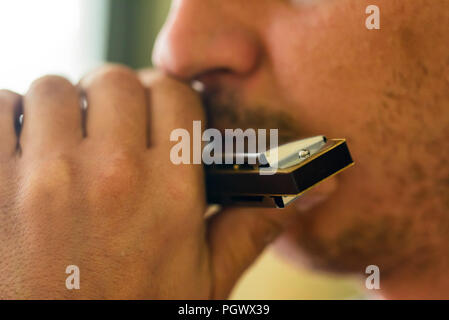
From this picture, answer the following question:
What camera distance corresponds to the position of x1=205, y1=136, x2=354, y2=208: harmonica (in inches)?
22.7

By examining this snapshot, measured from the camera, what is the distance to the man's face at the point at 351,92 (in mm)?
646

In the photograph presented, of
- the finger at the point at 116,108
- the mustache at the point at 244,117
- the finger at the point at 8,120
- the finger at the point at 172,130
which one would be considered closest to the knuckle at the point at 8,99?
the finger at the point at 8,120

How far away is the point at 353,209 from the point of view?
78cm

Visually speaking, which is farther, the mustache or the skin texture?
the mustache

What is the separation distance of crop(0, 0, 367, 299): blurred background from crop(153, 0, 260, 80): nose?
0.48 meters

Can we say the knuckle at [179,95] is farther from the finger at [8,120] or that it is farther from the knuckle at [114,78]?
the finger at [8,120]

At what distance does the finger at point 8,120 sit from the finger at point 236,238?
1.17ft

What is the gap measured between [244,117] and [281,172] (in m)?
0.20

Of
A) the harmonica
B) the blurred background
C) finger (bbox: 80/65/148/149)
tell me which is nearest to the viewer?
the harmonica

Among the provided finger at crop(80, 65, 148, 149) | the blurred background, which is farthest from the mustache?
the blurred background

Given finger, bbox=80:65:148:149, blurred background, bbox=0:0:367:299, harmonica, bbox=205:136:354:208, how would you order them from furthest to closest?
1. blurred background, bbox=0:0:367:299
2. finger, bbox=80:65:148:149
3. harmonica, bbox=205:136:354:208

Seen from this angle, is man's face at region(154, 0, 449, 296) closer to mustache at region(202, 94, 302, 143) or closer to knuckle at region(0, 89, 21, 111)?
mustache at region(202, 94, 302, 143)

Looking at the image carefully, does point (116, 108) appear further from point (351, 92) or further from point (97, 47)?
point (97, 47)

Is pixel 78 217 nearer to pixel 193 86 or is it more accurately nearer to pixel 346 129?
pixel 193 86
